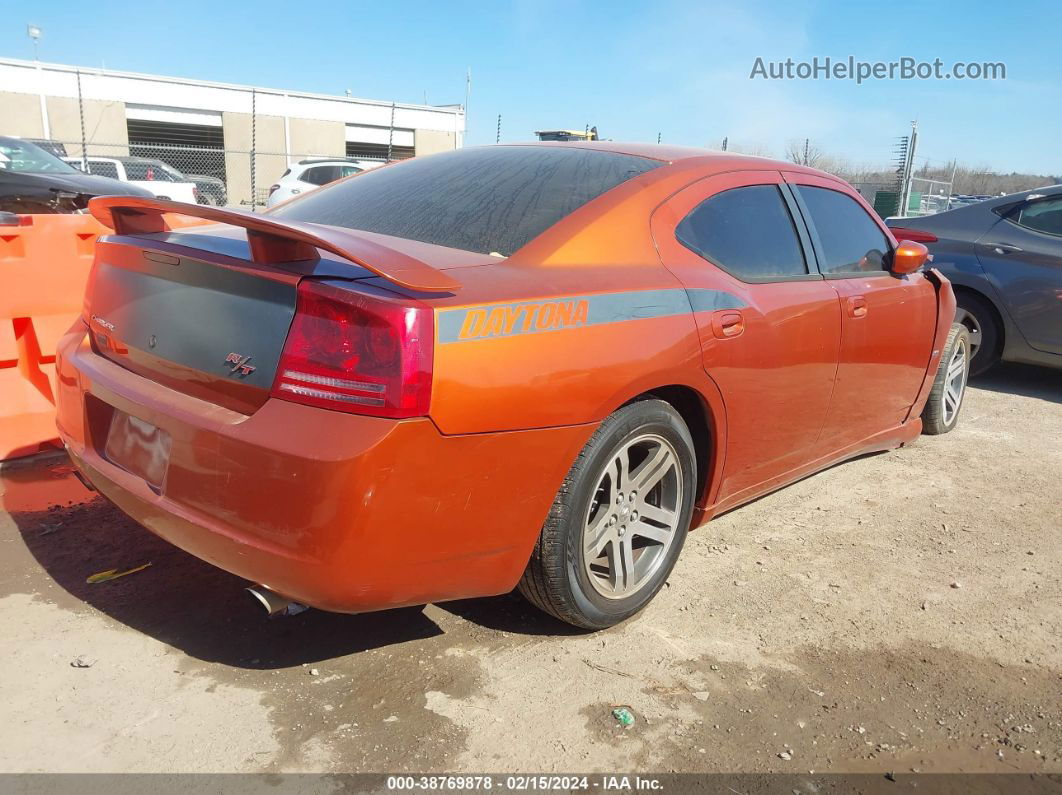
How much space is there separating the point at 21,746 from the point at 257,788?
25.4 inches

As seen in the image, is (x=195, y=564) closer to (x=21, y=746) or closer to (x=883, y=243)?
(x=21, y=746)

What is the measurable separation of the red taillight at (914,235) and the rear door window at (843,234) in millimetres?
2619

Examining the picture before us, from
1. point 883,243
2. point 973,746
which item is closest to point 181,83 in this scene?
point 883,243

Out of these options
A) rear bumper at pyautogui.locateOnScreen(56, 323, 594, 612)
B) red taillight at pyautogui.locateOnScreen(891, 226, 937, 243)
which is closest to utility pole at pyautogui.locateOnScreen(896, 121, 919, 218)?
red taillight at pyautogui.locateOnScreen(891, 226, 937, 243)

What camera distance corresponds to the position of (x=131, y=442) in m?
2.49

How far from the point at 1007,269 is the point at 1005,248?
0.18 m

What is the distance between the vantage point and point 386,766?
7.08ft

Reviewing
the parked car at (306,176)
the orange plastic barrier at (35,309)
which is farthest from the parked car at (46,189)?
the parked car at (306,176)

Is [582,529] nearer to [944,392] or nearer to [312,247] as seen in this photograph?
[312,247]

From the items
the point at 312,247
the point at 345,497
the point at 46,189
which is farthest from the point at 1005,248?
the point at 46,189

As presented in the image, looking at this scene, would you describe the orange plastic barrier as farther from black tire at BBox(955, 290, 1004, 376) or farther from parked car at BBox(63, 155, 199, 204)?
parked car at BBox(63, 155, 199, 204)

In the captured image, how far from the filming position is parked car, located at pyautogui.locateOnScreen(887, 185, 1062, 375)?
6.34 m

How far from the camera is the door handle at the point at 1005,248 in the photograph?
21.3ft

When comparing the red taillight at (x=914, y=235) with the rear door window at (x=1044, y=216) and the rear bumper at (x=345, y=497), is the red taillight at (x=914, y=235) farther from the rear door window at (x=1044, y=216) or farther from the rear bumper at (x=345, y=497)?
the rear bumper at (x=345, y=497)
